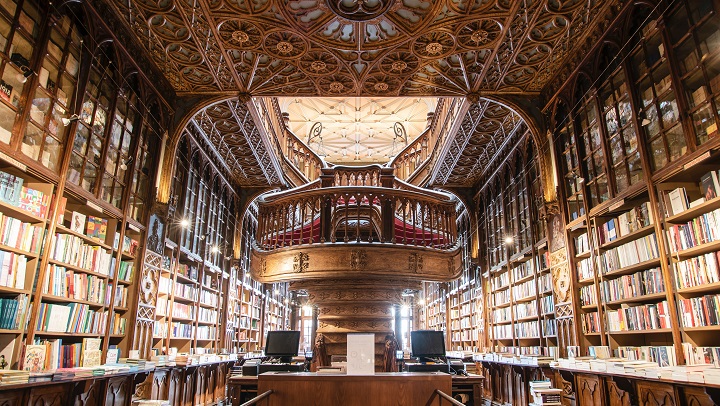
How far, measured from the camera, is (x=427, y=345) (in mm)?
6422

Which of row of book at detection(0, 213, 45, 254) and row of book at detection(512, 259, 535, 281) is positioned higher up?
row of book at detection(512, 259, 535, 281)

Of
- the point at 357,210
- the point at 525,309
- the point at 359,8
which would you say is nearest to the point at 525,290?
the point at 525,309

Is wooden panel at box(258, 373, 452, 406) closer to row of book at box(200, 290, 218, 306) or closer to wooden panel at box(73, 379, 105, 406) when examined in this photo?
wooden panel at box(73, 379, 105, 406)

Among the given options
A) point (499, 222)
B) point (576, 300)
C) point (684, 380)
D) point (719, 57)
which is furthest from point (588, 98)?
point (499, 222)

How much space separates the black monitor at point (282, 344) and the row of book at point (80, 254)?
254 centimetres

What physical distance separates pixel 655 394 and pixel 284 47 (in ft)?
17.9

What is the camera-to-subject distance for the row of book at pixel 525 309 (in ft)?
24.0

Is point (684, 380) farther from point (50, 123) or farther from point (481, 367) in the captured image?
point (481, 367)

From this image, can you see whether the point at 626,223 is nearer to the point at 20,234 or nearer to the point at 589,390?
the point at 589,390

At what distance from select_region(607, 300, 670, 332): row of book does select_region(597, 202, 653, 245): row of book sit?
75 centimetres

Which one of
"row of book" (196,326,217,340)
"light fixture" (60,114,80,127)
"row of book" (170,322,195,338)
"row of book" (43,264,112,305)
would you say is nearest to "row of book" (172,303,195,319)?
"row of book" (170,322,195,338)

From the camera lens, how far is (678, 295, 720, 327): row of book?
347 centimetres

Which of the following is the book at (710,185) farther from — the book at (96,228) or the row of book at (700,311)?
the book at (96,228)

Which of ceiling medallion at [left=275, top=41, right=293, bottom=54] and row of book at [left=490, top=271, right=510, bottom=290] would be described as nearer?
ceiling medallion at [left=275, top=41, right=293, bottom=54]
